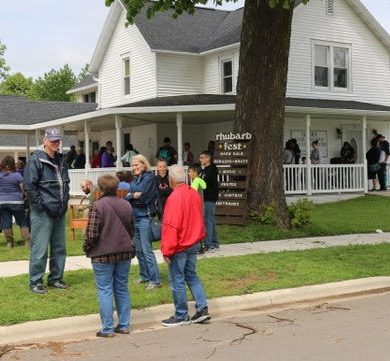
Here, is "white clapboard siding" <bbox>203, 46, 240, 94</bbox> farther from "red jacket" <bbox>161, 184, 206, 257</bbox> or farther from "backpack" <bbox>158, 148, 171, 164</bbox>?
"red jacket" <bbox>161, 184, 206, 257</bbox>

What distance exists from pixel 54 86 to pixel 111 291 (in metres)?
68.1

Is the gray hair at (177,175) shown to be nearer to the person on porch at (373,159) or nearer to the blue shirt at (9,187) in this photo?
the blue shirt at (9,187)

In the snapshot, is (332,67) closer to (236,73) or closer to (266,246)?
(236,73)

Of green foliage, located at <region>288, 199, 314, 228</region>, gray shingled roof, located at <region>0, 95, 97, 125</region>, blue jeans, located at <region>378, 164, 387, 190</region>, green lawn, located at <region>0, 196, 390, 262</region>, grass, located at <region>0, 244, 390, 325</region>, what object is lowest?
grass, located at <region>0, 244, 390, 325</region>

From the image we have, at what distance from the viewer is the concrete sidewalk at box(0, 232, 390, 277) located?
10578 mm

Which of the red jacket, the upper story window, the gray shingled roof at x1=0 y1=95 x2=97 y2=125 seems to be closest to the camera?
the red jacket

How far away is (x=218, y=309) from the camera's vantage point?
820 cm

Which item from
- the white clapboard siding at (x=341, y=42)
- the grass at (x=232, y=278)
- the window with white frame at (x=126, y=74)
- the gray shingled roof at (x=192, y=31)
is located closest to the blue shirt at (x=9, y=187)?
the grass at (x=232, y=278)

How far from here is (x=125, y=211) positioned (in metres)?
7.07

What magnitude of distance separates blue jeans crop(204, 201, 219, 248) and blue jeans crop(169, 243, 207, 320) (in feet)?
15.2

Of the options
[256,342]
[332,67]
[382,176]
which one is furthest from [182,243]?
[332,67]

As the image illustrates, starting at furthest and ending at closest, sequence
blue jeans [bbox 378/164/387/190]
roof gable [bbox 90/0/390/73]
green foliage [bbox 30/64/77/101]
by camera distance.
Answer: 1. green foliage [bbox 30/64/77/101]
2. roof gable [bbox 90/0/390/73]
3. blue jeans [bbox 378/164/387/190]

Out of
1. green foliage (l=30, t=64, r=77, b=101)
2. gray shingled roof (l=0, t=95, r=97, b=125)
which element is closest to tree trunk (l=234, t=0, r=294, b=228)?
gray shingled roof (l=0, t=95, r=97, b=125)

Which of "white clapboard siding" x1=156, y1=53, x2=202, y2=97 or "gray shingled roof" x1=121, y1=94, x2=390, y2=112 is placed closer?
"gray shingled roof" x1=121, y1=94, x2=390, y2=112
